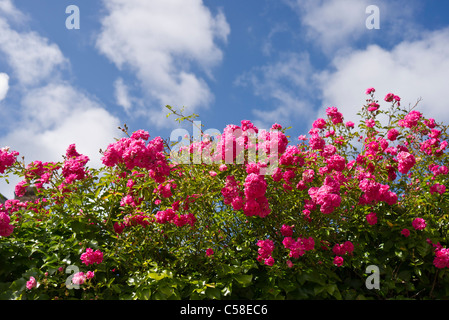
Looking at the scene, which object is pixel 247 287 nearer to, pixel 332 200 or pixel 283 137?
pixel 332 200

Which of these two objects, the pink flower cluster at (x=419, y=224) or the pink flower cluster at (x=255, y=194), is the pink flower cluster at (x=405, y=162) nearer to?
the pink flower cluster at (x=419, y=224)

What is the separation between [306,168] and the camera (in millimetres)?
4434

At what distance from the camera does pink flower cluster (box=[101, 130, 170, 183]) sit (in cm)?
359

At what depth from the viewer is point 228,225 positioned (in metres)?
4.30

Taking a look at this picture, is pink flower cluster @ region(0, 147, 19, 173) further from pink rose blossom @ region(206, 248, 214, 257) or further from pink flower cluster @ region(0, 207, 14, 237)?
pink rose blossom @ region(206, 248, 214, 257)

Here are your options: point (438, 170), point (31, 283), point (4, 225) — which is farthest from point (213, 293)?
point (438, 170)

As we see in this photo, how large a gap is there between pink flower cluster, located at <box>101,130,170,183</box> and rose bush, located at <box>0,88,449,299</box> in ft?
0.04

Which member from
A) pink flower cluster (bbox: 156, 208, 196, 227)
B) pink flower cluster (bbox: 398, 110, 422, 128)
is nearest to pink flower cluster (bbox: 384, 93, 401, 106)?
pink flower cluster (bbox: 398, 110, 422, 128)

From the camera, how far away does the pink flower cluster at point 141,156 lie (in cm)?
359

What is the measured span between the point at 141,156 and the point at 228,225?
1.30 metres

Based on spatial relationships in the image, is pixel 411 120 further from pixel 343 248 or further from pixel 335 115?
pixel 343 248

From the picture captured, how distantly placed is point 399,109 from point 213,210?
115 inches
